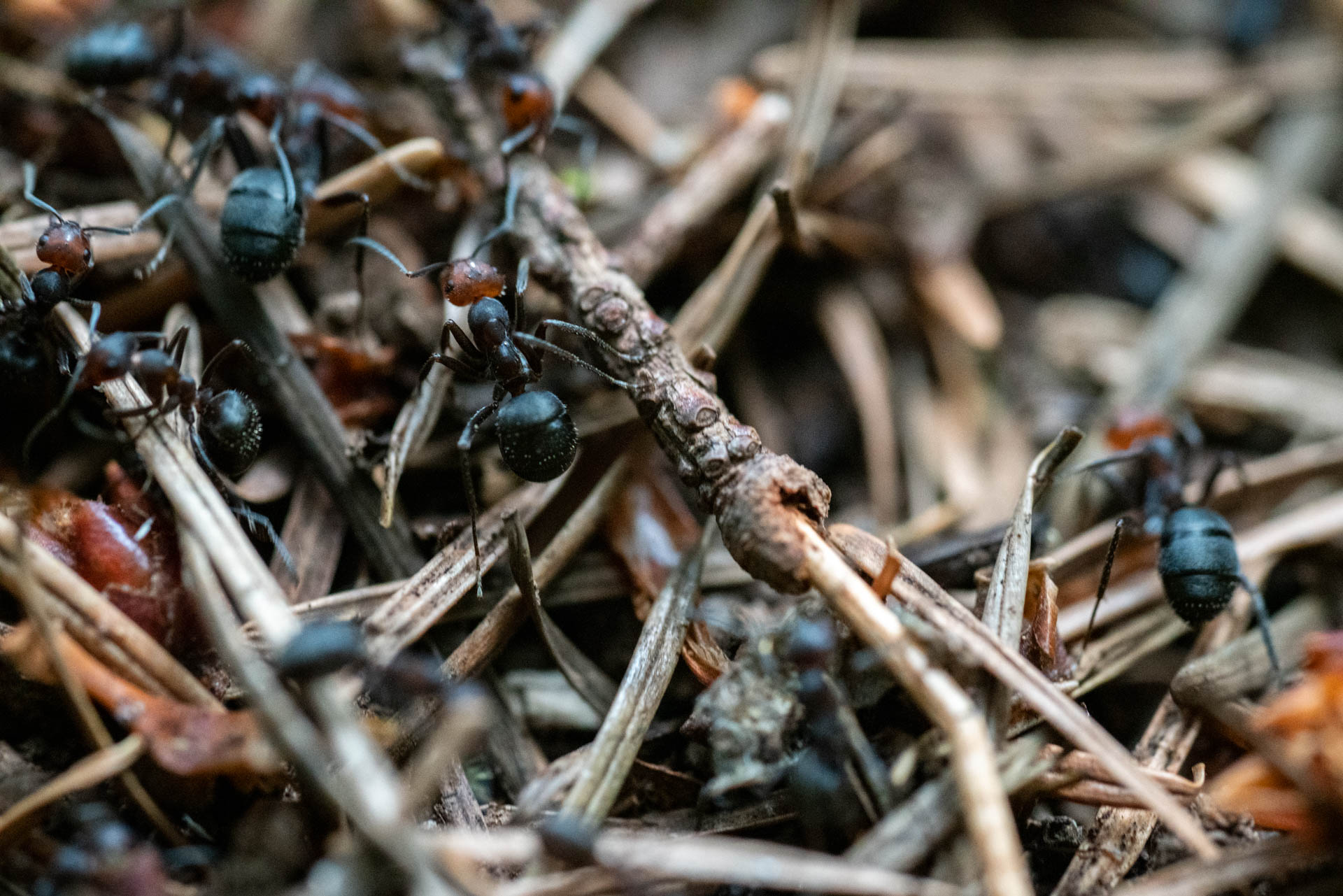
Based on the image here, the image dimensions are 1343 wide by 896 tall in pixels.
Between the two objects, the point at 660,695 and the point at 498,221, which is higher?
the point at 498,221

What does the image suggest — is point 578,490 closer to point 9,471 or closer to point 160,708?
point 160,708

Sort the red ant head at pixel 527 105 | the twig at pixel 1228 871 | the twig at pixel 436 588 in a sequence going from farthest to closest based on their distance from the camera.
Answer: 1. the red ant head at pixel 527 105
2. the twig at pixel 436 588
3. the twig at pixel 1228 871

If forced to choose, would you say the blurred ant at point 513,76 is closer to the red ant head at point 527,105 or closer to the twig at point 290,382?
the red ant head at point 527,105

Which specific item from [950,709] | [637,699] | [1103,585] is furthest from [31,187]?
[1103,585]

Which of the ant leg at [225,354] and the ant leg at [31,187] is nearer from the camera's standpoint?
the ant leg at [225,354]

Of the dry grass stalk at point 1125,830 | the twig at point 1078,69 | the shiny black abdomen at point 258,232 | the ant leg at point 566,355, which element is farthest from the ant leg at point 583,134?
the dry grass stalk at point 1125,830

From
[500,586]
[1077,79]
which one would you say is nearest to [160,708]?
[500,586]

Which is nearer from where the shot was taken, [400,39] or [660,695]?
[660,695]
